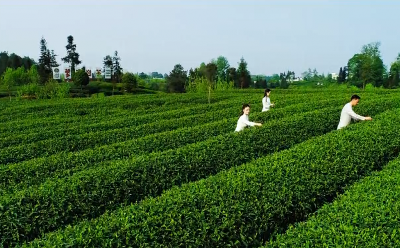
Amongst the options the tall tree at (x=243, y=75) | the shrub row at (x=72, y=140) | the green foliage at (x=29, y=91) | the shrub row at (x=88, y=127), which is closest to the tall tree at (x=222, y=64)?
the tall tree at (x=243, y=75)

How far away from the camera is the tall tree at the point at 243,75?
78.9 metres

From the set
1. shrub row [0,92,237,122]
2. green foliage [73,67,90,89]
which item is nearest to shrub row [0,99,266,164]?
shrub row [0,92,237,122]

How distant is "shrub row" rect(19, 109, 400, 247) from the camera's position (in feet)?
16.1

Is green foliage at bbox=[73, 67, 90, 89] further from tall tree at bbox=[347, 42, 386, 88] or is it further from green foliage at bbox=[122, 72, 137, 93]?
tall tree at bbox=[347, 42, 386, 88]

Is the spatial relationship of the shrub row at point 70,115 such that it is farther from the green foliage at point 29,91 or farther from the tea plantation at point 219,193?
the green foliage at point 29,91

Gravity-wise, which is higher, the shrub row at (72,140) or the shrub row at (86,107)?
the shrub row at (86,107)

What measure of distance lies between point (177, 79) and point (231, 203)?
71986 mm

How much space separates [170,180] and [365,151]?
4.48m

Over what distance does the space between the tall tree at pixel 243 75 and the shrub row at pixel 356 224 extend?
71499mm

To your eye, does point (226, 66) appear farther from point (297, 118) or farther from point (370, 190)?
point (370, 190)

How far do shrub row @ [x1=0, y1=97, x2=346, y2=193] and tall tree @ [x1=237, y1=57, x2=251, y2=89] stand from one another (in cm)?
6428

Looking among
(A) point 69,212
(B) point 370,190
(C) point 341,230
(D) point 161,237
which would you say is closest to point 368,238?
(C) point 341,230

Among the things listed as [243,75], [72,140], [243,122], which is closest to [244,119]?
[243,122]

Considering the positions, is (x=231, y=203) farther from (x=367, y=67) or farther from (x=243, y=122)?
(x=367, y=67)
